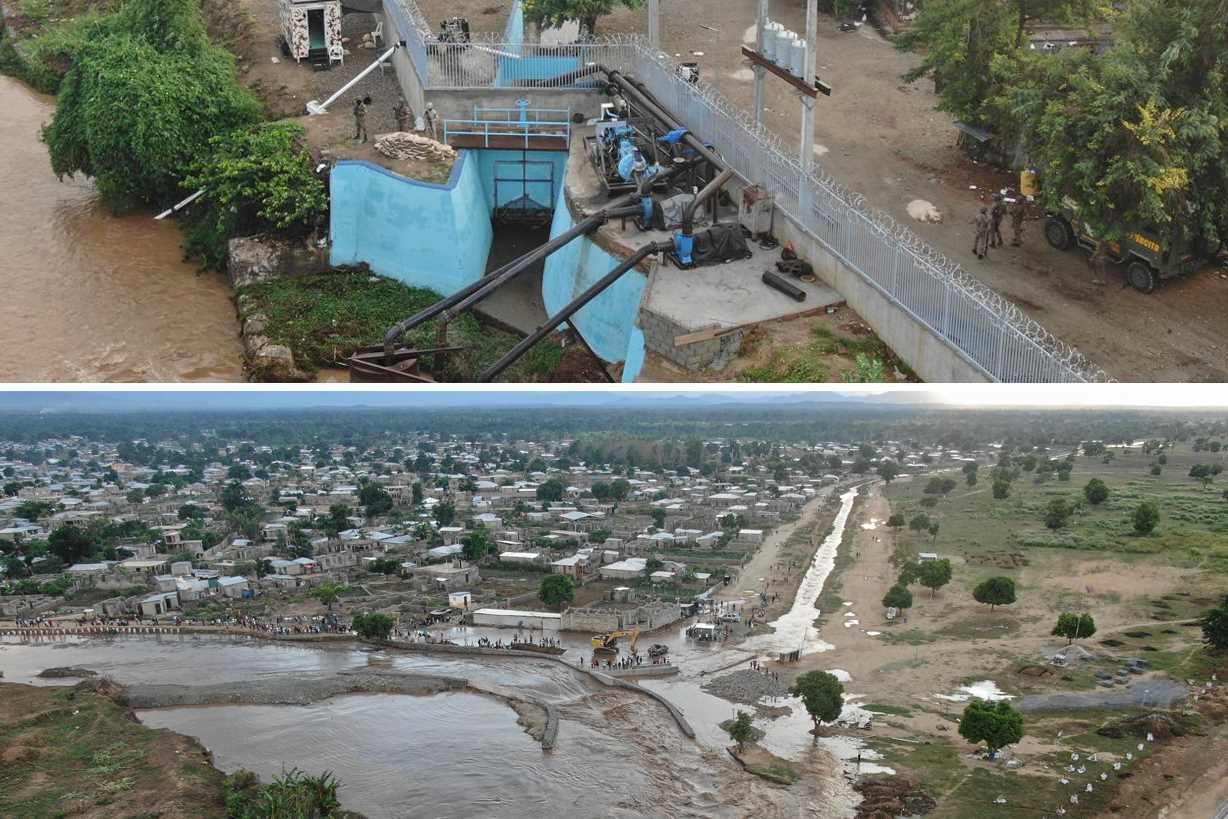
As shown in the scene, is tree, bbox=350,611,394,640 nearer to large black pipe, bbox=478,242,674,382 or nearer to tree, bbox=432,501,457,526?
tree, bbox=432,501,457,526

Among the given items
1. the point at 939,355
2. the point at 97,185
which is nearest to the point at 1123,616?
the point at 939,355

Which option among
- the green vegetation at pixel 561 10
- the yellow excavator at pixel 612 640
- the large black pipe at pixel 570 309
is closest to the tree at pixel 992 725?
the yellow excavator at pixel 612 640

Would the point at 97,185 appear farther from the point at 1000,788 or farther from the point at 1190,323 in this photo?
the point at 1000,788

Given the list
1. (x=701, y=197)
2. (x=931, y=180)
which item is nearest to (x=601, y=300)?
(x=701, y=197)

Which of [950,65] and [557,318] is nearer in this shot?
[557,318]

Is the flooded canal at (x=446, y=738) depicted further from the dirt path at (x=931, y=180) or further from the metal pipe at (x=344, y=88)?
the metal pipe at (x=344, y=88)

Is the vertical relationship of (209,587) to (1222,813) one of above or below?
above

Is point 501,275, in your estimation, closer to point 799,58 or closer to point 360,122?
point 799,58

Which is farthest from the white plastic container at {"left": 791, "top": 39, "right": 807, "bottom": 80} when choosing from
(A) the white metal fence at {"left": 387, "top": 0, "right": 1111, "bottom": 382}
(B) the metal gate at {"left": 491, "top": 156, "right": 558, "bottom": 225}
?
(B) the metal gate at {"left": 491, "top": 156, "right": 558, "bottom": 225}
